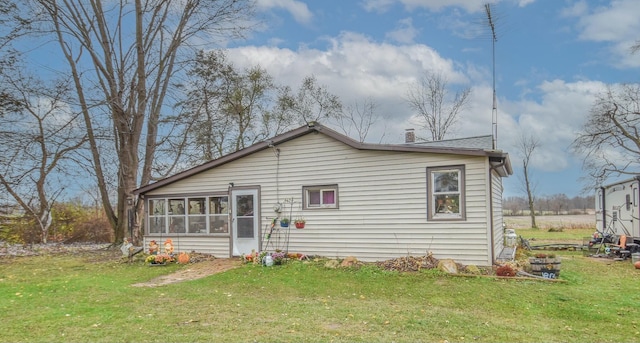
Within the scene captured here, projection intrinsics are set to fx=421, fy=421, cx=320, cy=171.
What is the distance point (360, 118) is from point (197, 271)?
65.3 ft

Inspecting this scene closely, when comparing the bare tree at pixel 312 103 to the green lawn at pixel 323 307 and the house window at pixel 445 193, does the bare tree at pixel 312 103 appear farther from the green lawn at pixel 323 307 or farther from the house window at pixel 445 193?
the green lawn at pixel 323 307

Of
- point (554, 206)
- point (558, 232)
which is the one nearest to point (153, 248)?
point (558, 232)

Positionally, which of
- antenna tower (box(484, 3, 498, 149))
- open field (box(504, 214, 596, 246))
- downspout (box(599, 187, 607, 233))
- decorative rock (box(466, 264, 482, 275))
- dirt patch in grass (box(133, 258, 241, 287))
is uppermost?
antenna tower (box(484, 3, 498, 149))

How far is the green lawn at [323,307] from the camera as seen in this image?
466 cm

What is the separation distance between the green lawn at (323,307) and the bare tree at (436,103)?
20.2 meters

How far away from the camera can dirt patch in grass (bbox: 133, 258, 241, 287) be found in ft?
28.5

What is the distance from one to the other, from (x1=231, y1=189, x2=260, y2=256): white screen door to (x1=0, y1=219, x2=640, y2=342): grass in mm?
1983

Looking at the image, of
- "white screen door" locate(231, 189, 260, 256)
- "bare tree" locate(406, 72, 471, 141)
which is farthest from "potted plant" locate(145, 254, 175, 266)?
"bare tree" locate(406, 72, 471, 141)

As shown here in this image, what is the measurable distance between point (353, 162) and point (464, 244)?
10.4ft

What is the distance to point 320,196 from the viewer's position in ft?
35.3

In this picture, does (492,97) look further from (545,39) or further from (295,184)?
(295,184)

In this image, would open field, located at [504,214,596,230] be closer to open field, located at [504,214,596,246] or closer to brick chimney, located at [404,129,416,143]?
open field, located at [504,214,596,246]

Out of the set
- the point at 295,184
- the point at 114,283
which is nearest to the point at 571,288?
the point at 295,184

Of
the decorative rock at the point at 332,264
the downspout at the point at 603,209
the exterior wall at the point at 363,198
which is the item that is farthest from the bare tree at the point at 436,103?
the decorative rock at the point at 332,264
